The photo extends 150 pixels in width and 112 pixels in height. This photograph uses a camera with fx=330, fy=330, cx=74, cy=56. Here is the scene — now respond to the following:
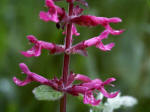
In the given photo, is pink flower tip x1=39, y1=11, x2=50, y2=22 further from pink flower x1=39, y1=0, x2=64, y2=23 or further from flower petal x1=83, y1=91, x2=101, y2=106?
flower petal x1=83, y1=91, x2=101, y2=106

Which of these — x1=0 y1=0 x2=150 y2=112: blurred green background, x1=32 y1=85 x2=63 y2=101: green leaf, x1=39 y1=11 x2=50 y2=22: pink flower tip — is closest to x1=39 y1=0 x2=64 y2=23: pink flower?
x1=39 y1=11 x2=50 y2=22: pink flower tip

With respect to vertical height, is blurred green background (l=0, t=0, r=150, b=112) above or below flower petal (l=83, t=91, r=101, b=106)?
below

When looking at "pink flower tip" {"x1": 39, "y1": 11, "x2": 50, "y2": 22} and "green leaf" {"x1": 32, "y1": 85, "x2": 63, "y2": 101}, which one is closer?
"green leaf" {"x1": 32, "y1": 85, "x2": 63, "y2": 101}

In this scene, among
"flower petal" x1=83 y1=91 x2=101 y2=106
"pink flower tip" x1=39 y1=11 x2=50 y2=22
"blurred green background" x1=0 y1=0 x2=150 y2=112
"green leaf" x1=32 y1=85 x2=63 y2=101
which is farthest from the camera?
"blurred green background" x1=0 y1=0 x2=150 y2=112

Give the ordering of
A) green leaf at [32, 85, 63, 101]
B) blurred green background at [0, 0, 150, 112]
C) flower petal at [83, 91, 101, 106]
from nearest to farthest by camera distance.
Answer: green leaf at [32, 85, 63, 101], flower petal at [83, 91, 101, 106], blurred green background at [0, 0, 150, 112]

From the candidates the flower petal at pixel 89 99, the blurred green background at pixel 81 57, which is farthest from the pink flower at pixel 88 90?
the blurred green background at pixel 81 57

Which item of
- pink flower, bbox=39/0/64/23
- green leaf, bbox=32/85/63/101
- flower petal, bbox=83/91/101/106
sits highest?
pink flower, bbox=39/0/64/23

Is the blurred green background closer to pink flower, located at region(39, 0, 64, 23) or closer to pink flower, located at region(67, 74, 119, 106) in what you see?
pink flower, located at region(67, 74, 119, 106)
